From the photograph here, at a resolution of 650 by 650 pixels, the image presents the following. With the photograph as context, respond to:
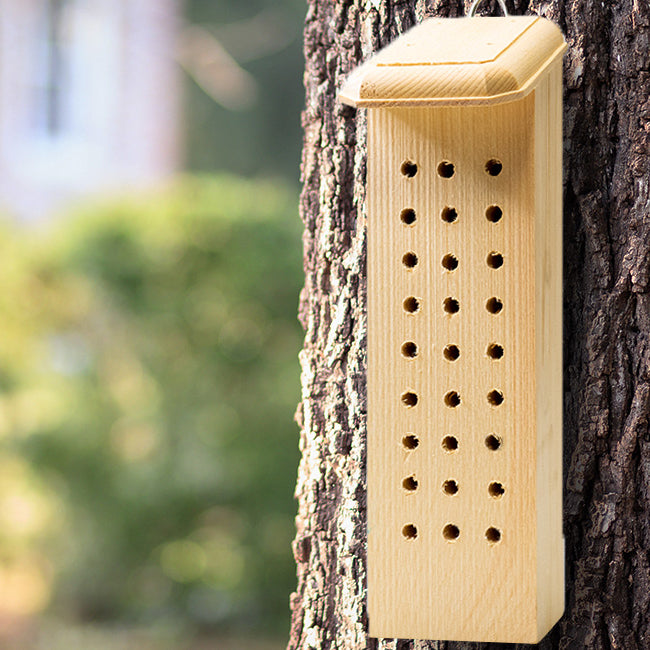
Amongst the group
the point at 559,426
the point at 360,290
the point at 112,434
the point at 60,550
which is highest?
the point at 360,290

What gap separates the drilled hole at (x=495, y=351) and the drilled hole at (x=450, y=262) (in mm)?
84

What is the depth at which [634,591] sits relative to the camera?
1.00m

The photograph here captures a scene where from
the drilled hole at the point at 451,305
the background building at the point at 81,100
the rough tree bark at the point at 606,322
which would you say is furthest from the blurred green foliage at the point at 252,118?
the drilled hole at the point at 451,305

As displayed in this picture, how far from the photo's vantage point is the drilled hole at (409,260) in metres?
0.94

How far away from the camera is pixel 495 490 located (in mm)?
923

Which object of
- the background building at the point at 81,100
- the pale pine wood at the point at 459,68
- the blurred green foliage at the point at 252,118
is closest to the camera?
the pale pine wood at the point at 459,68

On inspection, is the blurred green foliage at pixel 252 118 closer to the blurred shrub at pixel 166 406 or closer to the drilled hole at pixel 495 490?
the blurred shrub at pixel 166 406

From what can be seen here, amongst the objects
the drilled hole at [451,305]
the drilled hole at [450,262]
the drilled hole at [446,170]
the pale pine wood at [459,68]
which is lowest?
the drilled hole at [451,305]

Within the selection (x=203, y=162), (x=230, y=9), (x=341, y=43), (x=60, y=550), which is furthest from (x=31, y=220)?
(x=341, y=43)

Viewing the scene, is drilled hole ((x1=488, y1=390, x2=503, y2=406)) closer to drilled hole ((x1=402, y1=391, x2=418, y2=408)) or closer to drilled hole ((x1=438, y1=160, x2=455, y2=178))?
drilled hole ((x1=402, y1=391, x2=418, y2=408))

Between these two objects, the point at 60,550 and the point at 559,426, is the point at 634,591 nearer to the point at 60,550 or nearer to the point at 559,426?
the point at 559,426

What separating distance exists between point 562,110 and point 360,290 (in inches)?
11.9

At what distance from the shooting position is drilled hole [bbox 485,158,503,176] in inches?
35.9

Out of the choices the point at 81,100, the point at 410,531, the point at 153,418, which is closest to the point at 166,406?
the point at 153,418
